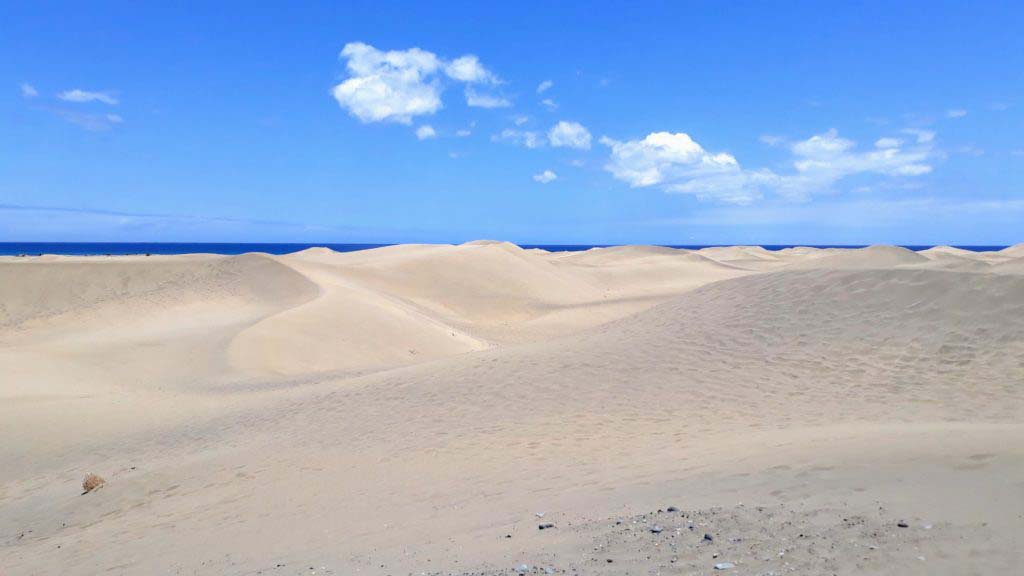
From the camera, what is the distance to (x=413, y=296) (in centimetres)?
3481

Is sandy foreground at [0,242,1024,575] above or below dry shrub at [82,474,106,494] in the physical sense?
above

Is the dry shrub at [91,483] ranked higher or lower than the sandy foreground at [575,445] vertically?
→ lower

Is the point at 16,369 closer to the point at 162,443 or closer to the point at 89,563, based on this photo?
the point at 162,443

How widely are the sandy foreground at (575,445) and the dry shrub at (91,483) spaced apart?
149 mm

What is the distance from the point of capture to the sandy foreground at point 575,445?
506cm

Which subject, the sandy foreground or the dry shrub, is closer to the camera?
the sandy foreground

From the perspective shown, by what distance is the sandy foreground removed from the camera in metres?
5.06

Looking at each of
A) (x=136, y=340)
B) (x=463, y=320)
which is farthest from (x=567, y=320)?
(x=136, y=340)

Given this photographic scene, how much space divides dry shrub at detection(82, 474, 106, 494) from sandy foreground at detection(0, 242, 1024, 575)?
0.15 meters

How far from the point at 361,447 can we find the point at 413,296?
82.3ft

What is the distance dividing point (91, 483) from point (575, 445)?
6566mm

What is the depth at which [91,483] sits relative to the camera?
9.70m

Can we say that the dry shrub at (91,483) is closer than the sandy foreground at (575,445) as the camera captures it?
No

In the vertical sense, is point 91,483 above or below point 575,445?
below
